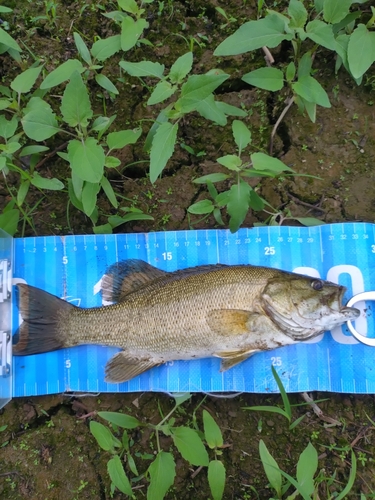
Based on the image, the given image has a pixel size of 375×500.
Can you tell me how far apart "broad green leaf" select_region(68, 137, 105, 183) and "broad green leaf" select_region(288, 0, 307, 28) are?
70.4 inches

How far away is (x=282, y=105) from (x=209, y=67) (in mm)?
767

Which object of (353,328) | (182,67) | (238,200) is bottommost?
(353,328)

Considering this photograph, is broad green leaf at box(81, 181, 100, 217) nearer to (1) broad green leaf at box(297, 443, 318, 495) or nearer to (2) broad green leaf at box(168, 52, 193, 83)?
(2) broad green leaf at box(168, 52, 193, 83)

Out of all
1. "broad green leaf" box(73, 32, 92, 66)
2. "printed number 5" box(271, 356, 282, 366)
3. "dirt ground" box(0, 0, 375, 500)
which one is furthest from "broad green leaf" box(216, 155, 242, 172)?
"printed number 5" box(271, 356, 282, 366)

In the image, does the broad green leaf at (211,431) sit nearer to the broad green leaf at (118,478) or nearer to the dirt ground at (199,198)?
the dirt ground at (199,198)

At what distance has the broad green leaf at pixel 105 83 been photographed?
11.7 feet

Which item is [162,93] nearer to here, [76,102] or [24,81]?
A: [76,102]

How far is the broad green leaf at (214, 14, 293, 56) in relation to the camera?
125 inches

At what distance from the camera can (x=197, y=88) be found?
9.18ft

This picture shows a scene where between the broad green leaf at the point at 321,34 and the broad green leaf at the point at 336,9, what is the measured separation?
0.45 ft

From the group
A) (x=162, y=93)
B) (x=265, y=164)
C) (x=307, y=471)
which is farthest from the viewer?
(x=162, y=93)

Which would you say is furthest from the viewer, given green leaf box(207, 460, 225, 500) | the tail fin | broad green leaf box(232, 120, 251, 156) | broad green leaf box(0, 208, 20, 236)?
broad green leaf box(0, 208, 20, 236)

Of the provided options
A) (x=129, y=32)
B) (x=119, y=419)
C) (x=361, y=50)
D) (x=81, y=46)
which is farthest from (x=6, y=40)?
(x=119, y=419)

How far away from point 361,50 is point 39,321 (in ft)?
11.1
